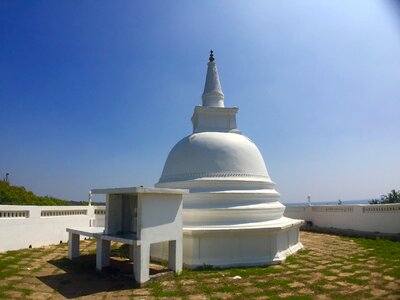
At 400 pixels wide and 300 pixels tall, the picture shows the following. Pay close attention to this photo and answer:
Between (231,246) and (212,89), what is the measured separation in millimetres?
9096

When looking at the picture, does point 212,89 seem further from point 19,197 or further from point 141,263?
point 19,197

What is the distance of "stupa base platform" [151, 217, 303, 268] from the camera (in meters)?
11.9

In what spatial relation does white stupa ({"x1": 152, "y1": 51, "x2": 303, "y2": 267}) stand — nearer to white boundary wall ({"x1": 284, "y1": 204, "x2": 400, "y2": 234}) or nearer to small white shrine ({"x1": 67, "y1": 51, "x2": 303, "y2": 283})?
small white shrine ({"x1": 67, "y1": 51, "x2": 303, "y2": 283})

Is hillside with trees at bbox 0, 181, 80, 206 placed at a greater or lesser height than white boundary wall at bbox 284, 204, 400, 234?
greater

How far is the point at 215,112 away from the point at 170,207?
24.9 feet

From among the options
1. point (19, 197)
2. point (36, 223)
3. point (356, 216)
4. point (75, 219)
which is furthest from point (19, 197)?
point (356, 216)

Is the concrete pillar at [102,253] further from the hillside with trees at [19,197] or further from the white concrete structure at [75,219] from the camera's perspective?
the hillside with trees at [19,197]

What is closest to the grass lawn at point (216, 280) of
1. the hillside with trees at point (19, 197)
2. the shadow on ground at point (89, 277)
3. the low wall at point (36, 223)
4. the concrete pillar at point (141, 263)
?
the shadow on ground at point (89, 277)

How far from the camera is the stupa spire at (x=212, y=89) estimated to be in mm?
17906

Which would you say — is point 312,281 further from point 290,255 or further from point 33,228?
point 33,228

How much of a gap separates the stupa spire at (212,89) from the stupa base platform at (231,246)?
24.9ft

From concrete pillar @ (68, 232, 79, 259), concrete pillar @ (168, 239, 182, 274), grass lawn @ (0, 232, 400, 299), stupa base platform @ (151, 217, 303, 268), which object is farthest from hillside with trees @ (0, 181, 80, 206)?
concrete pillar @ (168, 239, 182, 274)

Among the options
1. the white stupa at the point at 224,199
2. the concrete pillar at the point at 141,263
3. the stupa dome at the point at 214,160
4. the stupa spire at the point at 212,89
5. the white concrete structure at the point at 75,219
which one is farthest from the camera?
the stupa spire at the point at 212,89

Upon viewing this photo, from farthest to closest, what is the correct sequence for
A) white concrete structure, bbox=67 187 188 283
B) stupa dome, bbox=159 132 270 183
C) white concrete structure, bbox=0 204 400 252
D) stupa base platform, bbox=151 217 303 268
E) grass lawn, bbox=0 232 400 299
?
white concrete structure, bbox=0 204 400 252
stupa dome, bbox=159 132 270 183
stupa base platform, bbox=151 217 303 268
white concrete structure, bbox=67 187 188 283
grass lawn, bbox=0 232 400 299
